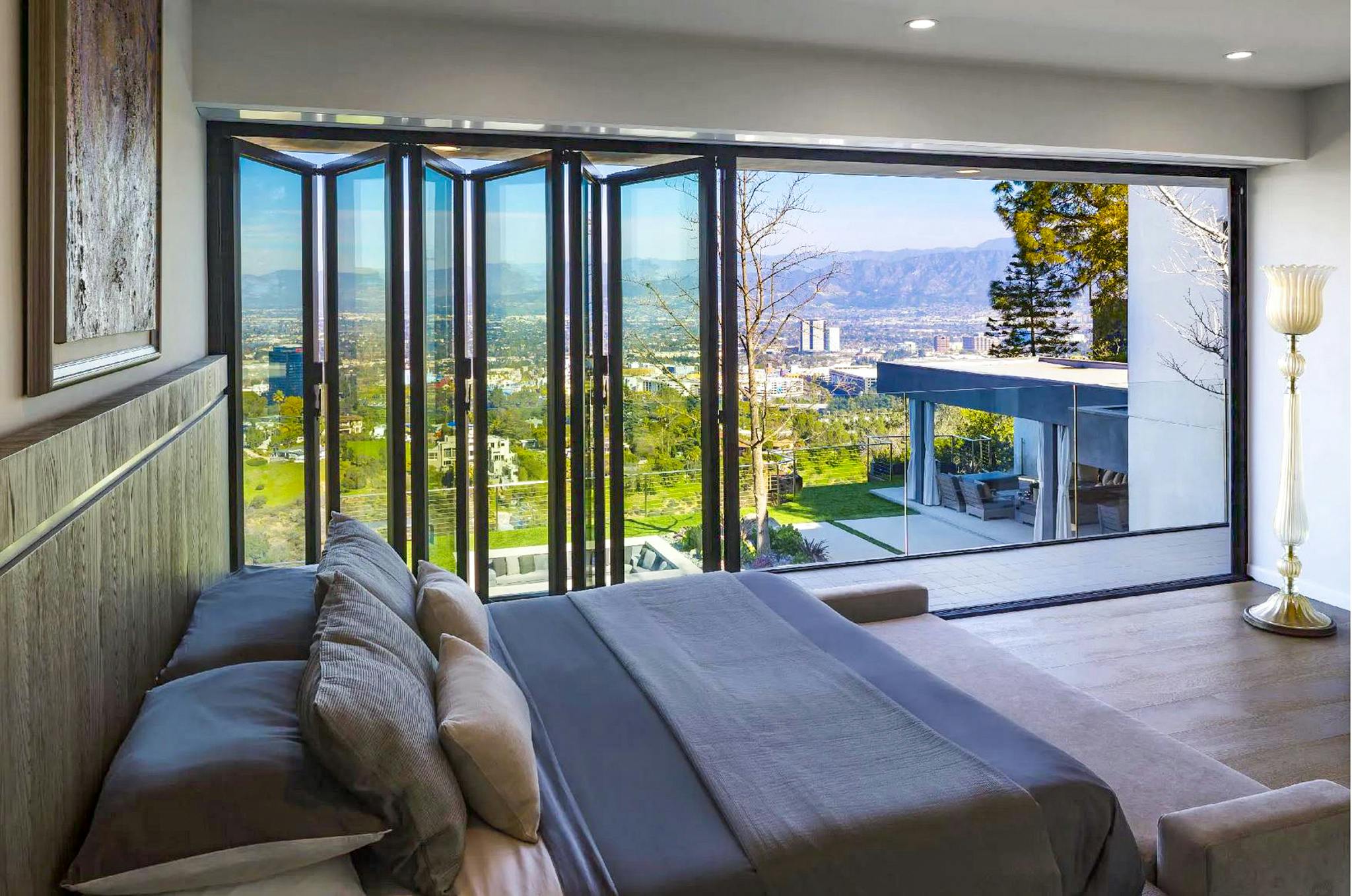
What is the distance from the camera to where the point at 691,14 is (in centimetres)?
350

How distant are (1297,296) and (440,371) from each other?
3.78 meters

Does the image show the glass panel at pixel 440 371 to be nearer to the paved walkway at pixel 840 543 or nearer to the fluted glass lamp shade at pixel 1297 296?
the paved walkway at pixel 840 543

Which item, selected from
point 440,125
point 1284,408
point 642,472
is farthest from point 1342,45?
point 440,125

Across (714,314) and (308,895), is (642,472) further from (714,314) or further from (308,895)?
(308,895)

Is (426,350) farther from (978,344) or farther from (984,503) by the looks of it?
(978,344)

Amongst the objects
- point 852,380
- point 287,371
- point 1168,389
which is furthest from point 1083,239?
point 287,371

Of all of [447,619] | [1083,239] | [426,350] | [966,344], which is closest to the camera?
[447,619]

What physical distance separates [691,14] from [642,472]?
1819 mm

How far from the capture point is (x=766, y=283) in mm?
6754

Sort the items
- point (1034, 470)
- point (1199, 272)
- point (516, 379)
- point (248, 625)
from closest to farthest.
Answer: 1. point (248, 625)
2. point (516, 379)
3. point (1199, 272)
4. point (1034, 470)

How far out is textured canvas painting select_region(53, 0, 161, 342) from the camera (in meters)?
1.53

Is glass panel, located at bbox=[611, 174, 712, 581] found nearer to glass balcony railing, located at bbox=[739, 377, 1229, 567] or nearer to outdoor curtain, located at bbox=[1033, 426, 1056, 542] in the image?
glass balcony railing, located at bbox=[739, 377, 1229, 567]

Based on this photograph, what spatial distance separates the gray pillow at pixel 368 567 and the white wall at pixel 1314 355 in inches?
162

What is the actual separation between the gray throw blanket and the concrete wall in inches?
159
